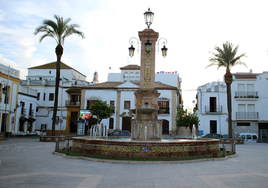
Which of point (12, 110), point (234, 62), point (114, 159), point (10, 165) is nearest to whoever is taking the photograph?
point (10, 165)

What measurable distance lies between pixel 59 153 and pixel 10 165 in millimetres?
3469

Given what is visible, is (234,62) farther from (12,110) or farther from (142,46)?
(12,110)

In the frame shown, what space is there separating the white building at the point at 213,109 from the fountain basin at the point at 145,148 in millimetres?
25453

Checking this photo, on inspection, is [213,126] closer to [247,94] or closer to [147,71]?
[247,94]

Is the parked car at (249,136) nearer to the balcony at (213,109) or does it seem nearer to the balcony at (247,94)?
the balcony at (213,109)

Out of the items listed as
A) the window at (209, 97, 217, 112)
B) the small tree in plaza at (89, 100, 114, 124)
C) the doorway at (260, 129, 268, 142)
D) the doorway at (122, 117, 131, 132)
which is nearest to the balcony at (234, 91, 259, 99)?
the window at (209, 97, 217, 112)

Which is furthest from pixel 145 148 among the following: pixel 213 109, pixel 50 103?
pixel 50 103

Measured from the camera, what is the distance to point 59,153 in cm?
1277

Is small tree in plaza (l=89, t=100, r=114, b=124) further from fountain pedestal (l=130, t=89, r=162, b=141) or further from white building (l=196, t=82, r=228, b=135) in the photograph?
fountain pedestal (l=130, t=89, r=162, b=141)

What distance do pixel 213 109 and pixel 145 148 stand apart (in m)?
28.6

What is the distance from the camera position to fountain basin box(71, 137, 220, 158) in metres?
10.9

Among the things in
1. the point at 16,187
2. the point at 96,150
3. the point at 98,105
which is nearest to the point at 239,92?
the point at 98,105

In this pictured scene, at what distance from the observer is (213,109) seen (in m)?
37.1

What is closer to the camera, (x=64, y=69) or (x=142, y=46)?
(x=142, y=46)
